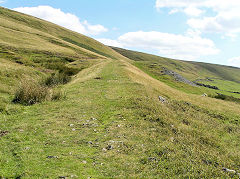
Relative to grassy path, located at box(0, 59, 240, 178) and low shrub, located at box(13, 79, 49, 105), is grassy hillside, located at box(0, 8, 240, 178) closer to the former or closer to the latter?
grassy path, located at box(0, 59, 240, 178)

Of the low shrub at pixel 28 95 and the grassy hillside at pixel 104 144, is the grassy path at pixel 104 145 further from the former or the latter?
the low shrub at pixel 28 95

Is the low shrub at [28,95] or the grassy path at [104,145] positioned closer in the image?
the grassy path at [104,145]

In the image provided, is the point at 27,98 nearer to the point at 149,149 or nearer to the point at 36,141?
the point at 36,141

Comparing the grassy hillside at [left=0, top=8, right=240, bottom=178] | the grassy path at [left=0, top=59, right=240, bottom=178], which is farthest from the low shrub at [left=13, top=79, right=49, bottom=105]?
the grassy path at [left=0, top=59, right=240, bottom=178]

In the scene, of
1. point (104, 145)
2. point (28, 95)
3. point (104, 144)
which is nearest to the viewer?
point (104, 145)

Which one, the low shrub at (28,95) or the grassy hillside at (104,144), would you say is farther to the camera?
the low shrub at (28,95)

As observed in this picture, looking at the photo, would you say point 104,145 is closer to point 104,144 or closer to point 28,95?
point 104,144

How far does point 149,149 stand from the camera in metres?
9.64

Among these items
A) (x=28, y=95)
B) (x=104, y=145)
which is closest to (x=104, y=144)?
(x=104, y=145)

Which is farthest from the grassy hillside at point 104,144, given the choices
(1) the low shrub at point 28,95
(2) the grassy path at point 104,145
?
(1) the low shrub at point 28,95

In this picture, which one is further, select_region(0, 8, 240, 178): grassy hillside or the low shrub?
→ the low shrub

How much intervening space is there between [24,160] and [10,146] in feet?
6.28

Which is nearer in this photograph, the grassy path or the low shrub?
the grassy path

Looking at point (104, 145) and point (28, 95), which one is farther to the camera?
point (28, 95)
